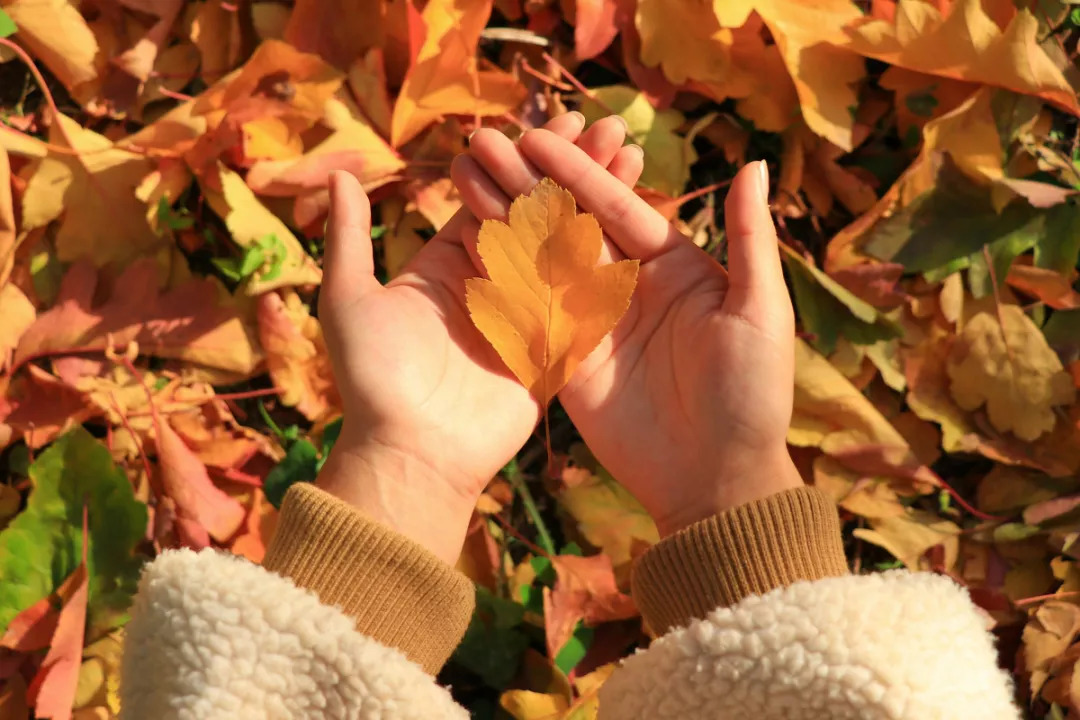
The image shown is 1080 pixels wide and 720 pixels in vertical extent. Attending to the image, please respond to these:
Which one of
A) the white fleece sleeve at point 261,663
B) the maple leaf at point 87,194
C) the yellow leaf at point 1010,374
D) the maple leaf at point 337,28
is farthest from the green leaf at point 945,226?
the maple leaf at point 87,194

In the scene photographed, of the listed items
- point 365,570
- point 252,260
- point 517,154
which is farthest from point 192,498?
point 517,154

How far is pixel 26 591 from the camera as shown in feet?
4.38

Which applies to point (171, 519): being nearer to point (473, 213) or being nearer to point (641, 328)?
point (473, 213)

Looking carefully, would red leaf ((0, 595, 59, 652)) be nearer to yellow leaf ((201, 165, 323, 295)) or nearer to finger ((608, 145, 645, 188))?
yellow leaf ((201, 165, 323, 295))

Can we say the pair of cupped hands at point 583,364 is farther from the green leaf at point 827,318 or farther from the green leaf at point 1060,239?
the green leaf at point 1060,239

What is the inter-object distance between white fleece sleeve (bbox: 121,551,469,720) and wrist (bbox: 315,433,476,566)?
0.17m

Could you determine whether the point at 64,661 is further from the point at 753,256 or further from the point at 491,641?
the point at 753,256

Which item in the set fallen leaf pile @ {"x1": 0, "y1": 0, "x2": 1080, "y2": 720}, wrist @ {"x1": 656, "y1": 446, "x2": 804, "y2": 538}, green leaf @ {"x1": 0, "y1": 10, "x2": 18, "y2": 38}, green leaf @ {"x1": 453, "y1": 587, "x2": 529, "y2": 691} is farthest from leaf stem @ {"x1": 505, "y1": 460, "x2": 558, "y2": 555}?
green leaf @ {"x1": 0, "y1": 10, "x2": 18, "y2": 38}

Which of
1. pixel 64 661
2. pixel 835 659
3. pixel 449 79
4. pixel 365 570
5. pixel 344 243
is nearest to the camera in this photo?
pixel 835 659

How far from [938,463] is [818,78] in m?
0.69

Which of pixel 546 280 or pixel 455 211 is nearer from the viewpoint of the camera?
pixel 546 280

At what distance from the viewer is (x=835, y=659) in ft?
2.97

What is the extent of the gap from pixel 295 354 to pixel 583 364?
1.71 ft

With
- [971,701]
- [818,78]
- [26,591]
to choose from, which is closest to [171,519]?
[26,591]
